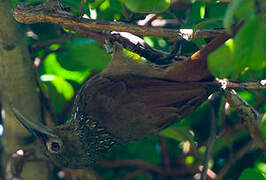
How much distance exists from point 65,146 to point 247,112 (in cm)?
123

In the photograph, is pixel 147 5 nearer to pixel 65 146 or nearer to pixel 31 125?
pixel 31 125

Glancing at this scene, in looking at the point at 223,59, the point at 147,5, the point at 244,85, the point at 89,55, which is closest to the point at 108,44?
the point at 89,55

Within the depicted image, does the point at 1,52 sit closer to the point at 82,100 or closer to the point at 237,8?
the point at 82,100

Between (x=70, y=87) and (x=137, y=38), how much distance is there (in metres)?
0.71

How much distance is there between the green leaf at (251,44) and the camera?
1283 mm

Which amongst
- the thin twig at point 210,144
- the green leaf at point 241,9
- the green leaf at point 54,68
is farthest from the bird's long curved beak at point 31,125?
the green leaf at point 241,9

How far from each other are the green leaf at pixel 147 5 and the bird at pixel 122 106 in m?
0.53

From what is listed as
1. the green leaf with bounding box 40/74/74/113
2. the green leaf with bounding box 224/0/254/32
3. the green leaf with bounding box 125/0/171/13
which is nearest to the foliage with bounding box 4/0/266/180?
the green leaf with bounding box 40/74/74/113

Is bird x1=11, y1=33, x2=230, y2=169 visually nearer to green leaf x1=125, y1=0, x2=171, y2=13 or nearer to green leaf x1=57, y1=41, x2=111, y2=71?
green leaf x1=57, y1=41, x2=111, y2=71

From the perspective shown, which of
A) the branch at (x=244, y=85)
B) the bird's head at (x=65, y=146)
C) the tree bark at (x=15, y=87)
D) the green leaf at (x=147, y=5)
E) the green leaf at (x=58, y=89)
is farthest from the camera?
the green leaf at (x=58, y=89)

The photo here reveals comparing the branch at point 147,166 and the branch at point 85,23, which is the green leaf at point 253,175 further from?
the branch at point 147,166

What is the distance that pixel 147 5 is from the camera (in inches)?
68.1

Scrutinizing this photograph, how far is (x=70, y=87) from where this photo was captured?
3242 mm

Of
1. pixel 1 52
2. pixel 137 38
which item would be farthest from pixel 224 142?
pixel 1 52
